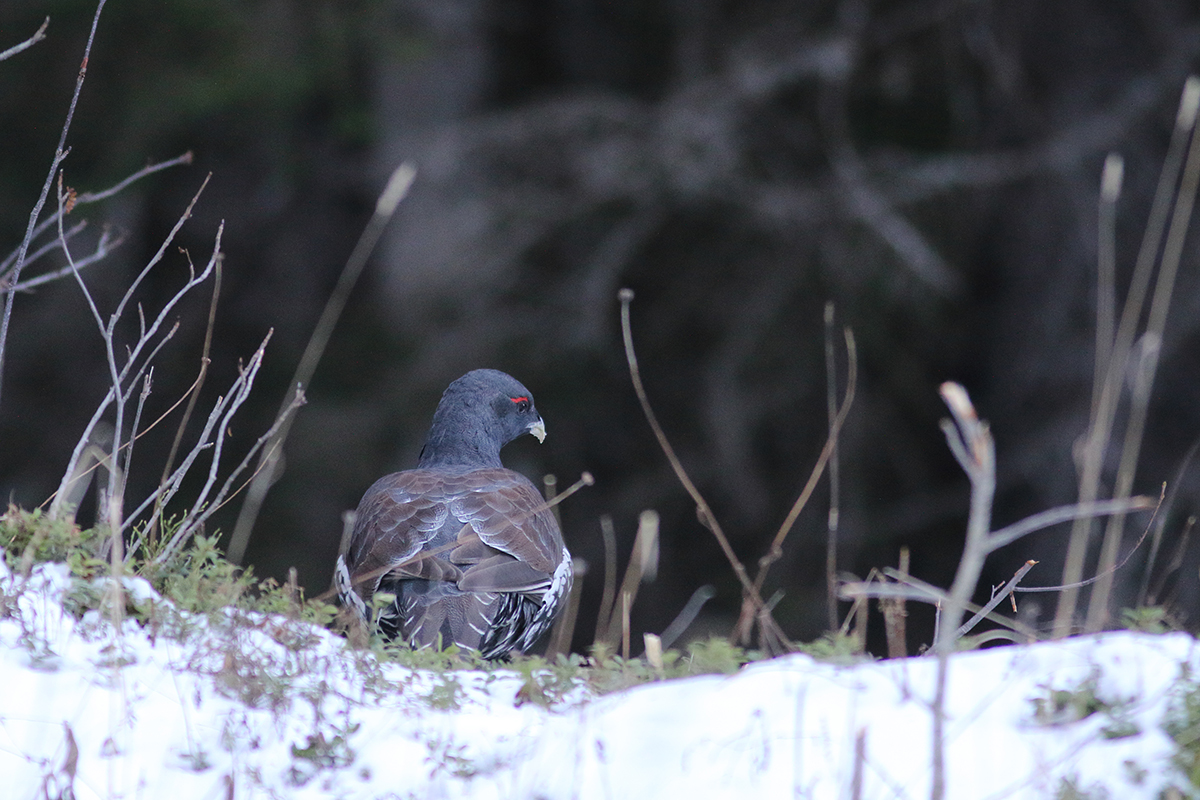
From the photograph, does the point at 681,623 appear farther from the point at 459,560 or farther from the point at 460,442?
the point at 460,442

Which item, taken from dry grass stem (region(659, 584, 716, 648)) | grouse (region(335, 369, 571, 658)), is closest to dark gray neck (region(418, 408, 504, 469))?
grouse (region(335, 369, 571, 658))

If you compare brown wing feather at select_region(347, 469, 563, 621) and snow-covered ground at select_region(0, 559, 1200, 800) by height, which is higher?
snow-covered ground at select_region(0, 559, 1200, 800)

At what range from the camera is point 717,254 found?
42.2ft

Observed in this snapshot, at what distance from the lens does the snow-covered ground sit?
3.01 meters

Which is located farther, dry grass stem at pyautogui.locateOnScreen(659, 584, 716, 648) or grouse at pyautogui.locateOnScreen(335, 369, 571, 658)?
grouse at pyautogui.locateOnScreen(335, 369, 571, 658)

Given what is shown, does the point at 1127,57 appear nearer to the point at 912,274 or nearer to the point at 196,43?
the point at 912,274

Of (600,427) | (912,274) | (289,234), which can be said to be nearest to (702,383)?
(600,427)

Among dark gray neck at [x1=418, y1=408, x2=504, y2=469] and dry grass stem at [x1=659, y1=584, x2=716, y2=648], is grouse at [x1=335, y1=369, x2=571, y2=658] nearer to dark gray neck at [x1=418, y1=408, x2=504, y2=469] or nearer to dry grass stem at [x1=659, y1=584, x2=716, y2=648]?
dark gray neck at [x1=418, y1=408, x2=504, y2=469]

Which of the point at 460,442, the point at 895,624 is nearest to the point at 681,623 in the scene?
the point at 895,624

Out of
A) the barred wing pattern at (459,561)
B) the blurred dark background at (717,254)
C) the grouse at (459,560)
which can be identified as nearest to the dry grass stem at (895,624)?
the grouse at (459,560)

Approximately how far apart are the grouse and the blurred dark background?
6.18 m

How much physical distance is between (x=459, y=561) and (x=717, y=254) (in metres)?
8.11

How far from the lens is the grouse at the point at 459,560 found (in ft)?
16.6

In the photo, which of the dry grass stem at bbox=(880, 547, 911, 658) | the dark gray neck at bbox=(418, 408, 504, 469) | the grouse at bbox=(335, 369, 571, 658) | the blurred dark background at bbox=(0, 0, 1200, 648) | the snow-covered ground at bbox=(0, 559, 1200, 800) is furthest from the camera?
the blurred dark background at bbox=(0, 0, 1200, 648)
